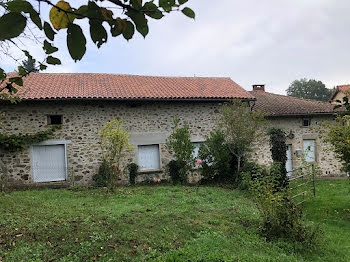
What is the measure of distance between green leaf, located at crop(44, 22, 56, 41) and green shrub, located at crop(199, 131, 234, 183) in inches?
380

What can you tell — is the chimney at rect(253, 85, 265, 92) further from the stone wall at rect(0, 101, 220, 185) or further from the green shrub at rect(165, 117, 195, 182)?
the green shrub at rect(165, 117, 195, 182)

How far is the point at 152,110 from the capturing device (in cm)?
1131

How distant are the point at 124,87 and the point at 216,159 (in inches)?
202

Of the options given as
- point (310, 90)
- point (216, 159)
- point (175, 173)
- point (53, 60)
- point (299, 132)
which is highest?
point (310, 90)

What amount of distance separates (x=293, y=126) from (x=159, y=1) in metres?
13.9

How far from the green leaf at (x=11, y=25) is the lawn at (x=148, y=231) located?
340 cm

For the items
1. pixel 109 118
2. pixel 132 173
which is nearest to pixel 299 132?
pixel 132 173

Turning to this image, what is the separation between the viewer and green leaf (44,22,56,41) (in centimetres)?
90

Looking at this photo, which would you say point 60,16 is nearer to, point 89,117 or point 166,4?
point 166,4

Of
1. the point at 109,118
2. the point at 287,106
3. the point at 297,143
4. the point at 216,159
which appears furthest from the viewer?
the point at 287,106

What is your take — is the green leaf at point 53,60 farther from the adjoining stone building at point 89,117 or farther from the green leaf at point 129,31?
the adjoining stone building at point 89,117

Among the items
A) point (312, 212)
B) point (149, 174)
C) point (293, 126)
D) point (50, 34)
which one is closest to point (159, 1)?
point (50, 34)

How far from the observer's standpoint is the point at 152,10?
3.15 feet

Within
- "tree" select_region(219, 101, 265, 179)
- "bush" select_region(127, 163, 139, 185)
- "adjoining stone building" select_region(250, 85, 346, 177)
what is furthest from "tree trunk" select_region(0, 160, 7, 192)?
"adjoining stone building" select_region(250, 85, 346, 177)
